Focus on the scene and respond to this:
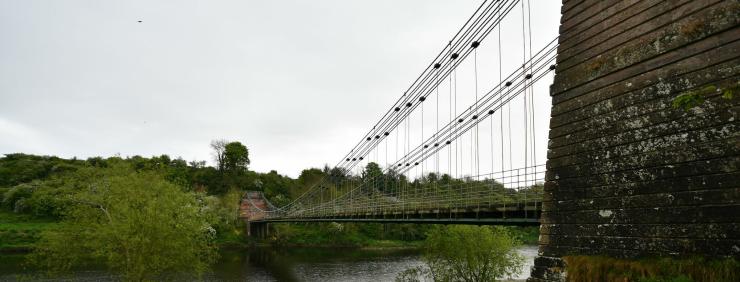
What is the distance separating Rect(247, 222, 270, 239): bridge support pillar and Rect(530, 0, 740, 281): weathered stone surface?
155 feet

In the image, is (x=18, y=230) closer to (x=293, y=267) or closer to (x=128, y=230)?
(x=293, y=267)

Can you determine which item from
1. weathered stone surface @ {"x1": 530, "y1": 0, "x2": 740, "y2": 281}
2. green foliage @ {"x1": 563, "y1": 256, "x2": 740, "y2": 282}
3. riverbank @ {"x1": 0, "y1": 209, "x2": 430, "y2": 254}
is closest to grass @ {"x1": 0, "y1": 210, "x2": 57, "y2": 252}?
riverbank @ {"x1": 0, "y1": 209, "x2": 430, "y2": 254}

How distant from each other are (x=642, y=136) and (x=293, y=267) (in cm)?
3043

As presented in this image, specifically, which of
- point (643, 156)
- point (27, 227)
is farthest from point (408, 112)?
point (27, 227)

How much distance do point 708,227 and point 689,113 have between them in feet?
4.43

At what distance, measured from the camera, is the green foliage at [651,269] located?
4.86 metres

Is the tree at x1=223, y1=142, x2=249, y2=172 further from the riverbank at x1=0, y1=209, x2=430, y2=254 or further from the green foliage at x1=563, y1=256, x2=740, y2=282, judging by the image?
the green foliage at x1=563, y1=256, x2=740, y2=282

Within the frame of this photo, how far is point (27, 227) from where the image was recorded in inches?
1658

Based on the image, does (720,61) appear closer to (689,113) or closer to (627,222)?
(689,113)

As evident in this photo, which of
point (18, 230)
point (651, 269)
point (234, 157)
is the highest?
point (234, 157)

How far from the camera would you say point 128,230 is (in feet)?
49.3

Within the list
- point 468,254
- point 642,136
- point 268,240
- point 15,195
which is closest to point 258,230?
point 268,240

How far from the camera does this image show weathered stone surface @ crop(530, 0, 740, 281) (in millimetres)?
5188

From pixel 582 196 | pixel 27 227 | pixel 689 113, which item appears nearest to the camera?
pixel 689 113
